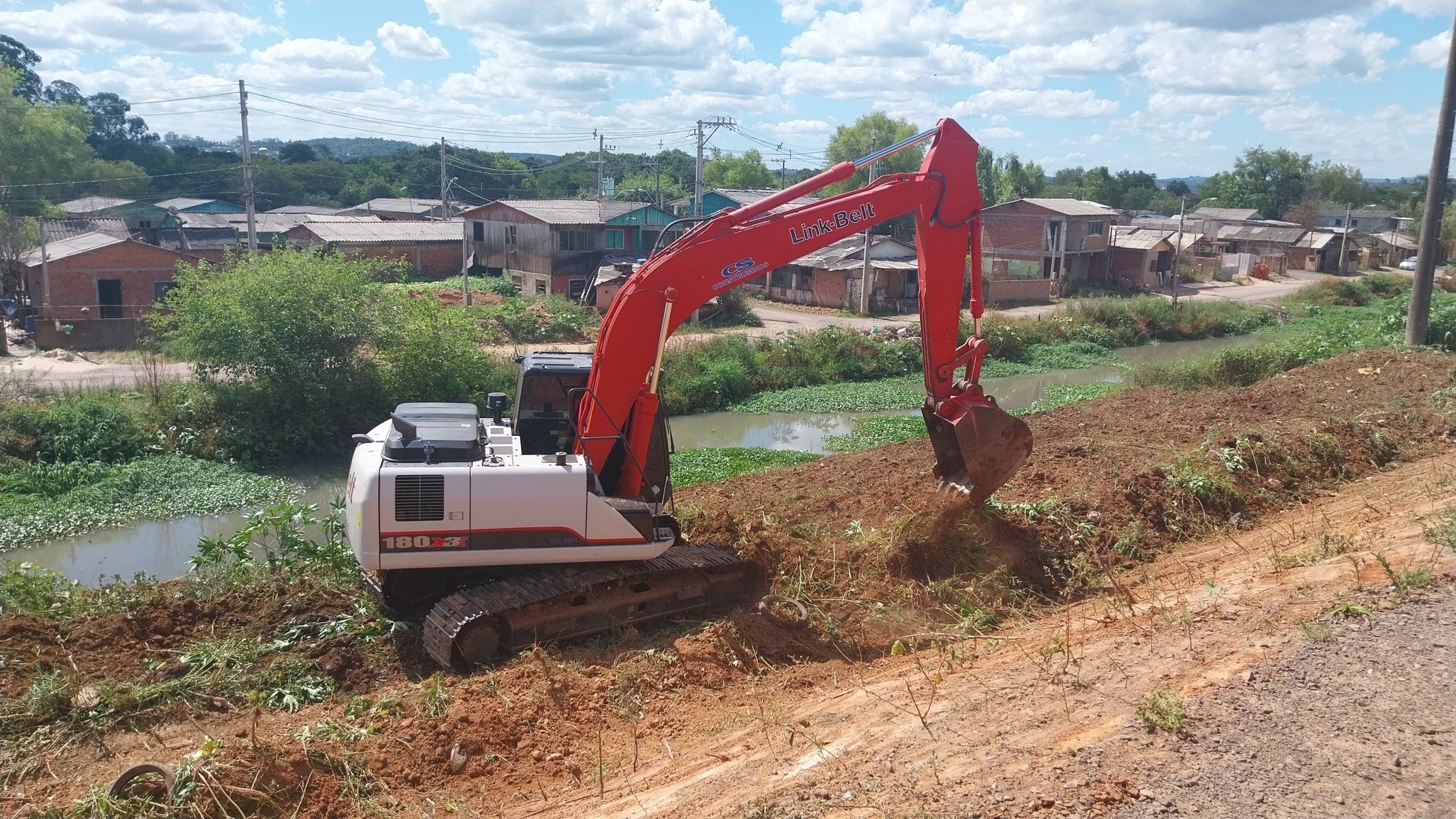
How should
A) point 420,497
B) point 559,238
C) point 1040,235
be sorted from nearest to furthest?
point 420,497 < point 559,238 < point 1040,235

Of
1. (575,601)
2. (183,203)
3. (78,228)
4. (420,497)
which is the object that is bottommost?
(575,601)

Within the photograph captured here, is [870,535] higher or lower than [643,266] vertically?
lower

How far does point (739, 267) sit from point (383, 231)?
1383 inches

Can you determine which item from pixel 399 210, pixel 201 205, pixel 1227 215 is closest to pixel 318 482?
pixel 399 210

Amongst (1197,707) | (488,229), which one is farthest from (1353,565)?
(488,229)

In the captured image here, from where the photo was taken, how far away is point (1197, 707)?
5.72 meters

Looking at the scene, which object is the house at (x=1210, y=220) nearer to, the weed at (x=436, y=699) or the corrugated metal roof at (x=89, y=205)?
the corrugated metal roof at (x=89, y=205)

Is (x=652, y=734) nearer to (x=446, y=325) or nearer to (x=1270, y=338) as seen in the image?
(x=446, y=325)

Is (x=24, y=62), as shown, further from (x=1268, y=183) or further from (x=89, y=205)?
(x=1268, y=183)

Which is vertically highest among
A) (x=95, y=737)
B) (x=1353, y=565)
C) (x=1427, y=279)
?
(x=1427, y=279)

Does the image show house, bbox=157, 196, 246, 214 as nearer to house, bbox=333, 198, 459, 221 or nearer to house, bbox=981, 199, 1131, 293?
house, bbox=333, 198, 459, 221

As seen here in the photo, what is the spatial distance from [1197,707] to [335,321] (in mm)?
17166

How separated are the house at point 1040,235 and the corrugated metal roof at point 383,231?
75.9ft

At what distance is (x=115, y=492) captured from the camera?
15594mm
